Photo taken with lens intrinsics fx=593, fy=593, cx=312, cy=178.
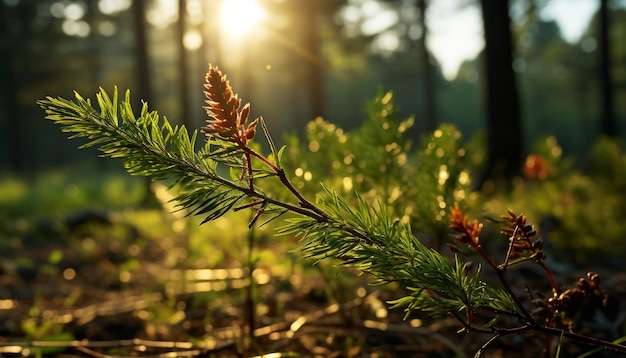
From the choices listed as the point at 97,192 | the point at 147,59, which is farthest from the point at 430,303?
the point at 97,192

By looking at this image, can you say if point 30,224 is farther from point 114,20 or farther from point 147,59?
point 114,20

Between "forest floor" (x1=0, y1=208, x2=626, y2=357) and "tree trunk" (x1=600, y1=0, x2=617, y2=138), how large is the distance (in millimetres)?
13220

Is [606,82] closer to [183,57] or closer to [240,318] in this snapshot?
[183,57]

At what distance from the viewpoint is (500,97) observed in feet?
26.3

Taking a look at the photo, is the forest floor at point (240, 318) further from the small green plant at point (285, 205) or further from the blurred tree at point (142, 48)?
the blurred tree at point (142, 48)

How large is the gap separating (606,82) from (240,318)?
15686 millimetres

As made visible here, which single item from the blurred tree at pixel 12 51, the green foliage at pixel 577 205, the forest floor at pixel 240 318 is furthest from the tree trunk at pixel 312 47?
the blurred tree at pixel 12 51

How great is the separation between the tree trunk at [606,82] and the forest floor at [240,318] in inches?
520

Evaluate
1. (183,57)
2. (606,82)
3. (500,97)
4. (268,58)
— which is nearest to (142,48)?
(183,57)

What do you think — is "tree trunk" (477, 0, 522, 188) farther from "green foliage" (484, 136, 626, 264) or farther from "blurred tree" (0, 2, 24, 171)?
"blurred tree" (0, 2, 24, 171)

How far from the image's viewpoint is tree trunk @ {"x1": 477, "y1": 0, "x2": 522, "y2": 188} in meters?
7.69

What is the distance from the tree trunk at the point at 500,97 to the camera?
7.69 meters

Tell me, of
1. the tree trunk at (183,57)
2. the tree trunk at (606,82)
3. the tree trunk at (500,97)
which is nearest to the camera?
the tree trunk at (500,97)

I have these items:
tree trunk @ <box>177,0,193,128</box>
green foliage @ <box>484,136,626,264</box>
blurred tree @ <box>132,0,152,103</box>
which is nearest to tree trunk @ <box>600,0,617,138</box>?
green foliage @ <box>484,136,626,264</box>
